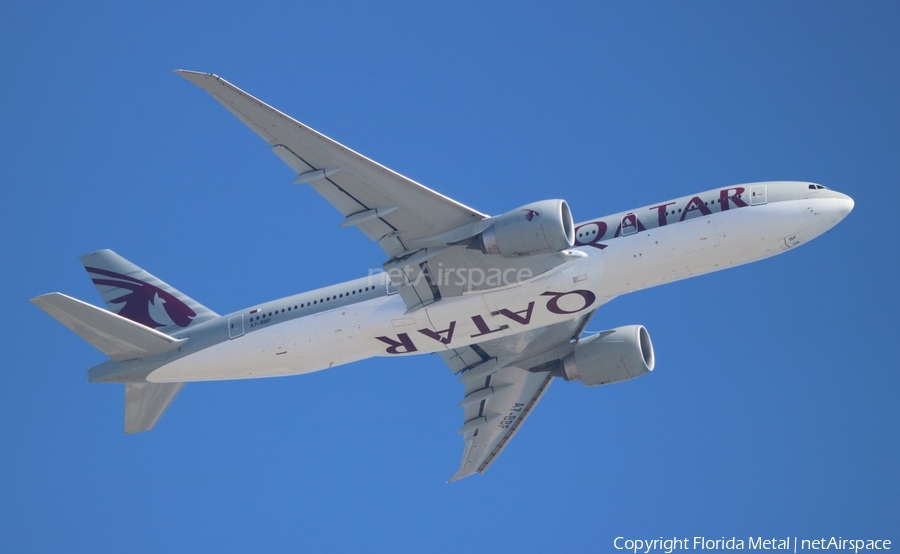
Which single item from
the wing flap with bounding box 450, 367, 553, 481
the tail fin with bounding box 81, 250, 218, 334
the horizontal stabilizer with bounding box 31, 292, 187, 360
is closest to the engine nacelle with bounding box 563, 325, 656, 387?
the wing flap with bounding box 450, 367, 553, 481

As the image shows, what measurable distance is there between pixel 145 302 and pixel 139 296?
0.41m

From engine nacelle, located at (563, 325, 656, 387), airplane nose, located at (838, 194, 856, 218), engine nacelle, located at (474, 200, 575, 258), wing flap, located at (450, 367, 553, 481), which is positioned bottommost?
wing flap, located at (450, 367, 553, 481)

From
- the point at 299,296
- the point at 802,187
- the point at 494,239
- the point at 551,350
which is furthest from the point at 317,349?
the point at 802,187

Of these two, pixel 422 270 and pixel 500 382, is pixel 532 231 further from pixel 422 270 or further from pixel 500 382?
pixel 500 382

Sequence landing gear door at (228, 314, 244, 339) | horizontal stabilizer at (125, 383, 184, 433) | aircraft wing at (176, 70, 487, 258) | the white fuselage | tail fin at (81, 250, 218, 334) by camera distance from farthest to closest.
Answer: tail fin at (81, 250, 218, 334)
horizontal stabilizer at (125, 383, 184, 433)
landing gear door at (228, 314, 244, 339)
the white fuselage
aircraft wing at (176, 70, 487, 258)

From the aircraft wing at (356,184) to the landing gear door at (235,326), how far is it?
20.9 ft

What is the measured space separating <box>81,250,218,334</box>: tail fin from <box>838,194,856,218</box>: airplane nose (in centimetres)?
2203

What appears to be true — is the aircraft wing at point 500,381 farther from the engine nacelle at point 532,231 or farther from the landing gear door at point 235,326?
the engine nacelle at point 532,231

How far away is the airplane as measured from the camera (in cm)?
3269

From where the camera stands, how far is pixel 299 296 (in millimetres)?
37281

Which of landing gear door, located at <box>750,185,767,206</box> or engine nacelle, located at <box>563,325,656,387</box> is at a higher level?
landing gear door, located at <box>750,185,767,206</box>

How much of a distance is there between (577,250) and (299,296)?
9923 millimetres

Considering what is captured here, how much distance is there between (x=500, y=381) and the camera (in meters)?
43.5

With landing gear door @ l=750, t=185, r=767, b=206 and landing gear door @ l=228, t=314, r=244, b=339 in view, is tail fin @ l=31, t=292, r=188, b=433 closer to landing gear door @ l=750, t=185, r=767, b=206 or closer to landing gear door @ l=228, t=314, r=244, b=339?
landing gear door @ l=228, t=314, r=244, b=339
